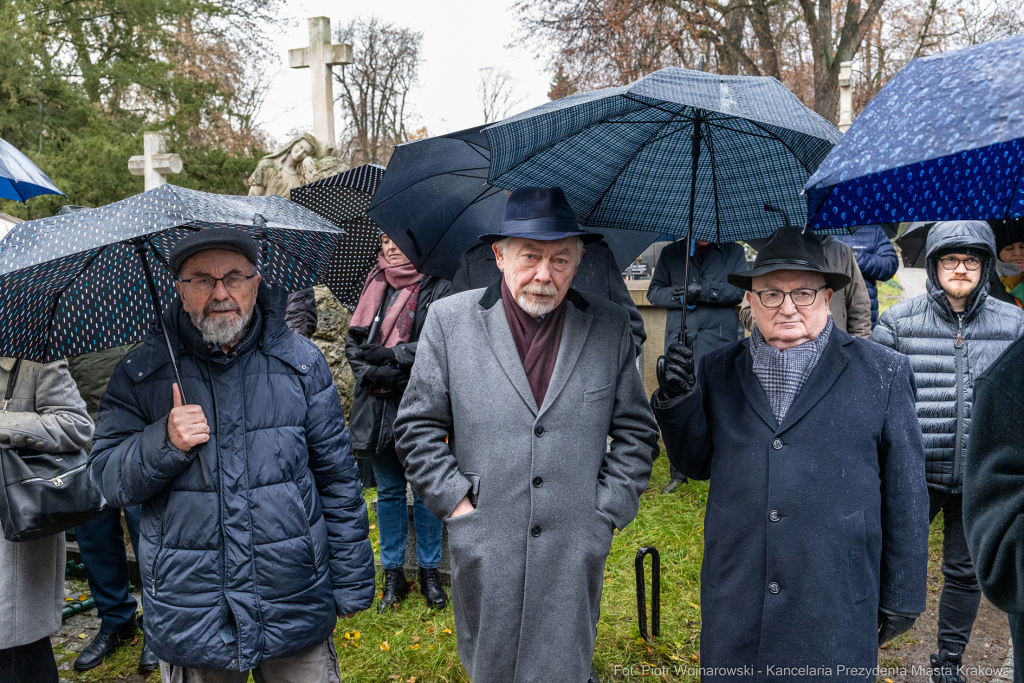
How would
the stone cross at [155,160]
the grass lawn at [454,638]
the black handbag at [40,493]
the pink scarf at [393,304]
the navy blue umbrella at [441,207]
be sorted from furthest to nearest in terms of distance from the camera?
the stone cross at [155,160]
the pink scarf at [393,304]
the grass lawn at [454,638]
the navy blue umbrella at [441,207]
the black handbag at [40,493]

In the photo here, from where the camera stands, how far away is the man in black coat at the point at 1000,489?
1.59 m

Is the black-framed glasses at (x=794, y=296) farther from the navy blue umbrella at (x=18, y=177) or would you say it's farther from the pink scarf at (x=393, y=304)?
the navy blue umbrella at (x=18, y=177)

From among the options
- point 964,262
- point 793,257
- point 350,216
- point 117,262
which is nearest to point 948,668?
point 964,262

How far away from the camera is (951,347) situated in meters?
3.49

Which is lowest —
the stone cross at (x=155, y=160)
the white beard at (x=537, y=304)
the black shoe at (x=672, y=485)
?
the black shoe at (x=672, y=485)

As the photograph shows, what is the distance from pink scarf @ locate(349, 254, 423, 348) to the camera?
13.2 feet

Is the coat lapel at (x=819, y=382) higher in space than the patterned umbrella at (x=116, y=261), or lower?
lower

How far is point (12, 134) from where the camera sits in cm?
824

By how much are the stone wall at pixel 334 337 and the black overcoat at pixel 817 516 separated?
207 inches

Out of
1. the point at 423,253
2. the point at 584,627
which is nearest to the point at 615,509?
the point at 584,627

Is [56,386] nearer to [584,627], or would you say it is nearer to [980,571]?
[584,627]

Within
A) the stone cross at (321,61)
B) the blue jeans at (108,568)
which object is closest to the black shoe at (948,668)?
the blue jeans at (108,568)

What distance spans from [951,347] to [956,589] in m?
1.09

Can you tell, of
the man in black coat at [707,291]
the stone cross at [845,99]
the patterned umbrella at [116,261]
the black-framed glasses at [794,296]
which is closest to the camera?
the patterned umbrella at [116,261]
